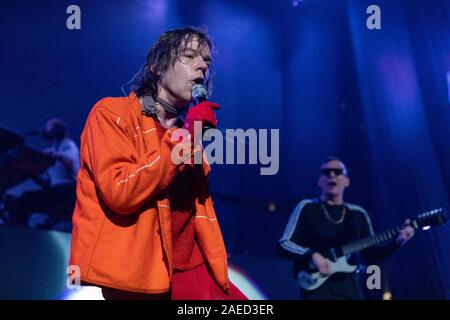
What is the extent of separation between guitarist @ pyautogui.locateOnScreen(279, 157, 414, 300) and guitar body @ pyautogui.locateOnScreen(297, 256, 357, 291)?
0.07ft

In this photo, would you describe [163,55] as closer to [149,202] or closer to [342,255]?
[149,202]

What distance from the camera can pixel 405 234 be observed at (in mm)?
3492

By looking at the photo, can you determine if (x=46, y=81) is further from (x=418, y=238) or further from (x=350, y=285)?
(x=418, y=238)

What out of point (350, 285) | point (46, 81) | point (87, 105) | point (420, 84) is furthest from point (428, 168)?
point (46, 81)

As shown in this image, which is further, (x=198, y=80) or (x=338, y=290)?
(x=338, y=290)

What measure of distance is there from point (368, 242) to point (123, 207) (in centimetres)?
274

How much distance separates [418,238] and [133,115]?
2.73m

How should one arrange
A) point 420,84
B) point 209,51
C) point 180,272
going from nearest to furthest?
point 180,272 < point 209,51 < point 420,84

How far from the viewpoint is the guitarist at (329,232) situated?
3.52 m

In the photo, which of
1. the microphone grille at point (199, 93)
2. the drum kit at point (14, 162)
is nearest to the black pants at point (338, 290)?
the drum kit at point (14, 162)

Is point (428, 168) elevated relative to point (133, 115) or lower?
elevated

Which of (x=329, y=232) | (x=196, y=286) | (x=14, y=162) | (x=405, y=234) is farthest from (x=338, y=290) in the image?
(x=196, y=286)

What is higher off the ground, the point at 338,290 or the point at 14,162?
the point at 14,162

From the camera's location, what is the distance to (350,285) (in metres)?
3.49
